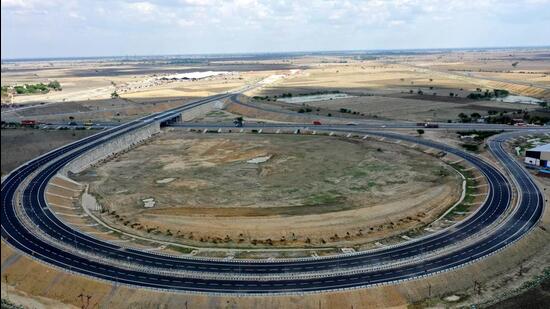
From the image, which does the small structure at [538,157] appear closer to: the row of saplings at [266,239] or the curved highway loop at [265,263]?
the curved highway loop at [265,263]

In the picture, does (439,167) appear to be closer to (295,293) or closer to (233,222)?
(233,222)

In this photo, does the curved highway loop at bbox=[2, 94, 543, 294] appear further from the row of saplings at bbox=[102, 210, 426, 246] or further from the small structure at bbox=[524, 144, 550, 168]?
the small structure at bbox=[524, 144, 550, 168]

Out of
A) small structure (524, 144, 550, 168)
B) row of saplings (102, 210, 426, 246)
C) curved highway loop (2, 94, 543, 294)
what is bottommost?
row of saplings (102, 210, 426, 246)

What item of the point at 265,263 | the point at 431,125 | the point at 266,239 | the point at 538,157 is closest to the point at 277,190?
the point at 266,239

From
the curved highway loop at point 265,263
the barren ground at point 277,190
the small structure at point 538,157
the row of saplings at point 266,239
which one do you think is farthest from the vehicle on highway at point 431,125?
the row of saplings at point 266,239

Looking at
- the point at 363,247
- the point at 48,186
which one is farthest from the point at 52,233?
the point at 363,247

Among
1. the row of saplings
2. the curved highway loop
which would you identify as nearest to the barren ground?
the row of saplings
